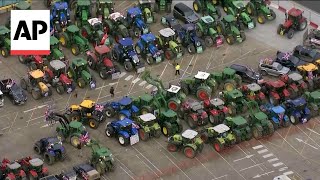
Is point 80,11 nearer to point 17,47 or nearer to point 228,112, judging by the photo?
point 17,47

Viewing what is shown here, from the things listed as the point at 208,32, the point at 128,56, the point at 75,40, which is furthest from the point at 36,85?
the point at 208,32

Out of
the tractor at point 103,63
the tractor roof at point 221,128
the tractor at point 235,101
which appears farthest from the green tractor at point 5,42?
the tractor roof at point 221,128

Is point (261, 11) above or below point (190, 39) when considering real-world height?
above

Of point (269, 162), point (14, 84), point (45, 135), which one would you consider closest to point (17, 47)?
point (14, 84)

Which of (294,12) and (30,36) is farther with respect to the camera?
(294,12)

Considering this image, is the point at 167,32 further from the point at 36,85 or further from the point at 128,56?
the point at 36,85

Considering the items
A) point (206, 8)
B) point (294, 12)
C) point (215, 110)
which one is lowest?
point (215, 110)
